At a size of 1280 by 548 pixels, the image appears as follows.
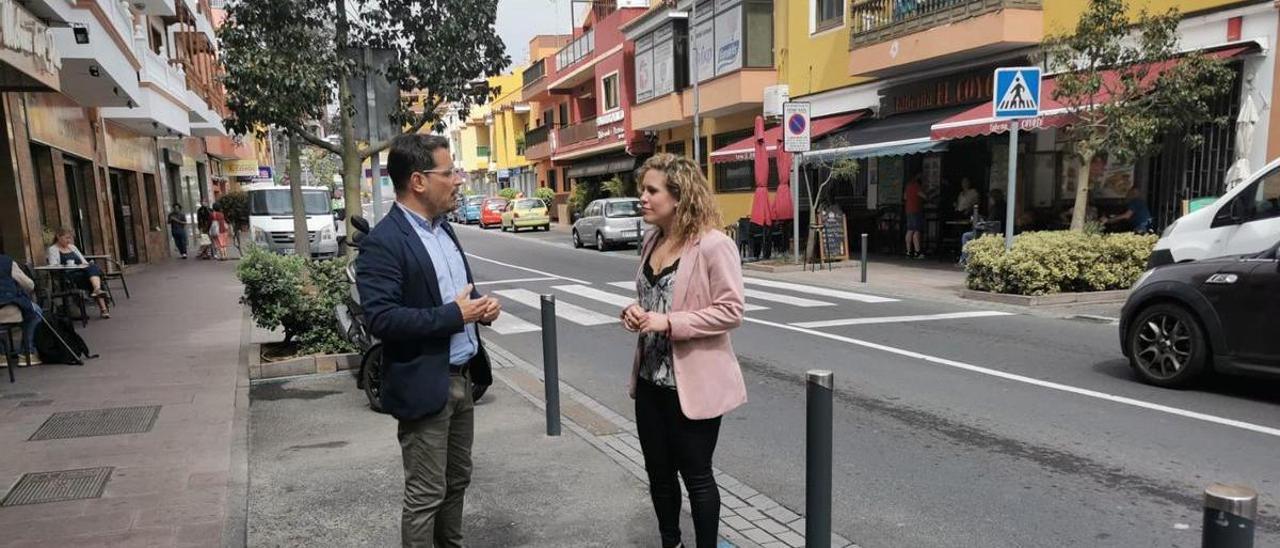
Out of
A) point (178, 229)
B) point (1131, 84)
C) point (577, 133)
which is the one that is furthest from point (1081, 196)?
point (577, 133)

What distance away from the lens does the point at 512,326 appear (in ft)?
33.7

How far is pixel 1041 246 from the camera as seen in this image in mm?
10664

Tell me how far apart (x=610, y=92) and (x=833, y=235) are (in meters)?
18.0

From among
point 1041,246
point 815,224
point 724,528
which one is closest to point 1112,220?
point 1041,246

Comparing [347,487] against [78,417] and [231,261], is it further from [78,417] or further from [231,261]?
[231,261]

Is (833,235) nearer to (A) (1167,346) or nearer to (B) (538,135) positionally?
(A) (1167,346)

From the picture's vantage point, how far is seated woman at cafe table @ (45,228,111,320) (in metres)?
10.8

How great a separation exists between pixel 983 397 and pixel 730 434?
7.02ft

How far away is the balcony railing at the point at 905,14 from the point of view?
541 inches

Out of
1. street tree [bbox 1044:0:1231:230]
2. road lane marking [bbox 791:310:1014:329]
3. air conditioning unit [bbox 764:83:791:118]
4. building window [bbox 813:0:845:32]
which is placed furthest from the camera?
air conditioning unit [bbox 764:83:791:118]

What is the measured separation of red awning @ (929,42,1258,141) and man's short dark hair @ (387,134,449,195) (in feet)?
37.6

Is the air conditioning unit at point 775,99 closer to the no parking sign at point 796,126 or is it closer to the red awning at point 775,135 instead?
the red awning at point 775,135

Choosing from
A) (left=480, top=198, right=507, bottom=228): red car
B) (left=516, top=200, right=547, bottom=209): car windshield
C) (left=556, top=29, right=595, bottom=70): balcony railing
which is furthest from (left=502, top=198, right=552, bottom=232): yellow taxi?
(left=556, top=29, right=595, bottom=70): balcony railing

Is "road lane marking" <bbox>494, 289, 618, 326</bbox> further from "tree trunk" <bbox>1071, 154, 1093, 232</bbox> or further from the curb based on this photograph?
"tree trunk" <bbox>1071, 154, 1093, 232</bbox>
